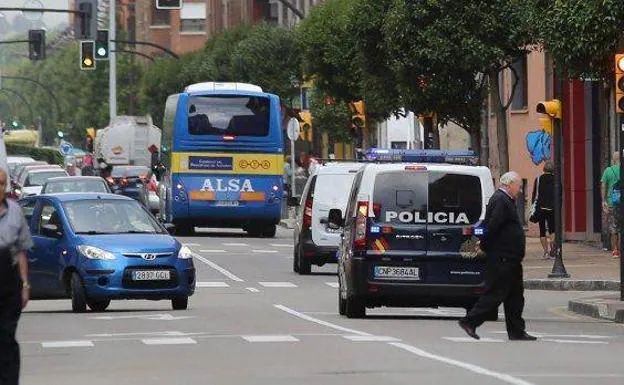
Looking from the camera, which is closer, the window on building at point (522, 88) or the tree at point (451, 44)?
the tree at point (451, 44)

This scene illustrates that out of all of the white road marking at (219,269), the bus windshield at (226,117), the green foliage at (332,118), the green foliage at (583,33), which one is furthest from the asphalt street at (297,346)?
the green foliage at (332,118)

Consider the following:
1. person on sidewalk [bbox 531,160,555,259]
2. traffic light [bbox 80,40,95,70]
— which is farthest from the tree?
traffic light [bbox 80,40,95,70]

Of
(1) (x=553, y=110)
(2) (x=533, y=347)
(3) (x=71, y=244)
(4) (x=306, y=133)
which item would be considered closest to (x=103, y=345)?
(2) (x=533, y=347)

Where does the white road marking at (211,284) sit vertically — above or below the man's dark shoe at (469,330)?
below

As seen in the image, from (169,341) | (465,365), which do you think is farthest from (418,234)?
(465,365)

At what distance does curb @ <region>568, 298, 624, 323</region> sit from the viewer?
25.3 m

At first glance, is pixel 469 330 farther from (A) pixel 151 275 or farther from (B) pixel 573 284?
(B) pixel 573 284

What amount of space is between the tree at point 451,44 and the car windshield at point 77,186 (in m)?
7.89

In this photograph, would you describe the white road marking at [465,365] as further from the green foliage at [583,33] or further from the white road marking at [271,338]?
the green foliage at [583,33]

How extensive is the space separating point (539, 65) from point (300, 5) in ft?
165

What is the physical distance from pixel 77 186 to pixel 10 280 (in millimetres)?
34139

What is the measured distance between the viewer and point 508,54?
43.0 metres

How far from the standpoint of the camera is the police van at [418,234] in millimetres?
24062

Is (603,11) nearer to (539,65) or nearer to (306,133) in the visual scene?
(539,65)
